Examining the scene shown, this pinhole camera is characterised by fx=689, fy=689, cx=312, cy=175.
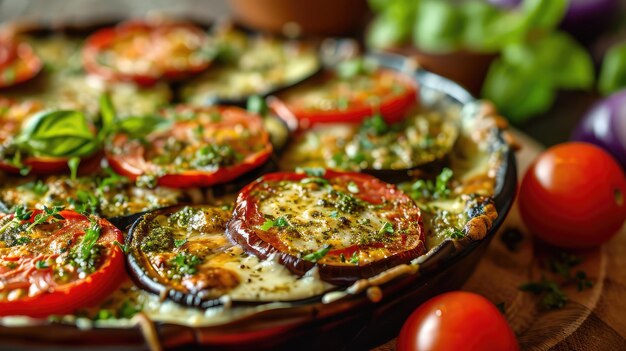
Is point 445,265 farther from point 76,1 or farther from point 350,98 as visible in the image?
point 76,1

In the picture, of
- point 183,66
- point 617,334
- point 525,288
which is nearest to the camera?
point 617,334

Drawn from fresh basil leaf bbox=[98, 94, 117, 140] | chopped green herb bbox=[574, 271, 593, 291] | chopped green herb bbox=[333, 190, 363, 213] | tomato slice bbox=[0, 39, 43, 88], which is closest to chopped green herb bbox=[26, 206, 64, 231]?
fresh basil leaf bbox=[98, 94, 117, 140]

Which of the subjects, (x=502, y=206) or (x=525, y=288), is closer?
(x=502, y=206)

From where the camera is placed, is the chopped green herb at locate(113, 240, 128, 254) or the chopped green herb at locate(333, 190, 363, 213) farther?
the chopped green herb at locate(333, 190, 363, 213)

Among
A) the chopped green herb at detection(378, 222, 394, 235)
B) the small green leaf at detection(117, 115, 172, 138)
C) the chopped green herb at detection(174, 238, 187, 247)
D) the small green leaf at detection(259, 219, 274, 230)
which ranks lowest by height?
the chopped green herb at detection(174, 238, 187, 247)

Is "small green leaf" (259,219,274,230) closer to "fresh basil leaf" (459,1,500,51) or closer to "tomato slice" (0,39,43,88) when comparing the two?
"tomato slice" (0,39,43,88)

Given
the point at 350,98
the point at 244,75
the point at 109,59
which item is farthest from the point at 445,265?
the point at 109,59

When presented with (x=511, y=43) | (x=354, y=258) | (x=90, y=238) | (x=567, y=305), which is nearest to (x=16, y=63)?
(x=90, y=238)
